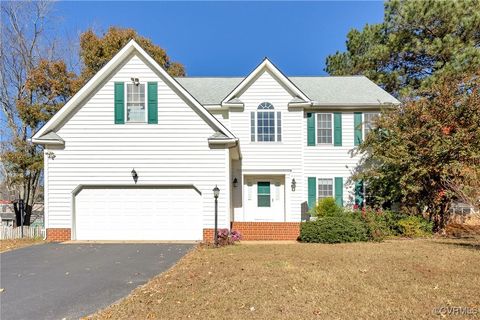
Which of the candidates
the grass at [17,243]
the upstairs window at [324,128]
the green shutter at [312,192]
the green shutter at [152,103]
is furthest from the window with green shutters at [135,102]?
the upstairs window at [324,128]

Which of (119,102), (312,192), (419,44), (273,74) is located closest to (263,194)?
(312,192)

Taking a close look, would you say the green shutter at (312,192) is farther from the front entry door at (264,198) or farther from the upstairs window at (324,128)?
the upstairs window at (324,128)

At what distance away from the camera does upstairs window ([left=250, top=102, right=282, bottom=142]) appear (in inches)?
584

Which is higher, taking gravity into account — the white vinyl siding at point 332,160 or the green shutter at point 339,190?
the white vinyl siding at point 332,160

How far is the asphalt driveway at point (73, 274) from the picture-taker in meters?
5.21

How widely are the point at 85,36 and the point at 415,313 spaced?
87.8ft

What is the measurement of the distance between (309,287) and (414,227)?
894 centimetres

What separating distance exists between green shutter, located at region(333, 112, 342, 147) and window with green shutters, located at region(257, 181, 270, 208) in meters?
3.80

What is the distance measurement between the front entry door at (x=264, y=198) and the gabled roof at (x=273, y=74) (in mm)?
3887

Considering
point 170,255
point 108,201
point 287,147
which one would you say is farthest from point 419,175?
point 108,201

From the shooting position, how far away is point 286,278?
630 centimetres

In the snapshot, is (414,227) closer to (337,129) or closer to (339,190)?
(339,190)

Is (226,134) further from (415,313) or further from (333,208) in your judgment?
(415,313)

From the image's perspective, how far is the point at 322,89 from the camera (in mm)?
16797
